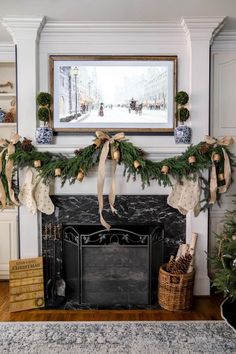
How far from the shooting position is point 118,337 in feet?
8.58

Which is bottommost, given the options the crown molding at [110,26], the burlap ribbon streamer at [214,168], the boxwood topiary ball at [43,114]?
the burlap ribbon streamer at [214,168]

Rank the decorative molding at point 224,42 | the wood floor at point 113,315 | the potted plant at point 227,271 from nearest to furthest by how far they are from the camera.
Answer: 1. the potted plant at point 227,271
2. the wood floor at point 113,315
3. the decorative molding at point 224,42

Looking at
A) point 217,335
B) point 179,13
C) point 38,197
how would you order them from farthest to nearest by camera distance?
point 38,197 < point 179,13 < point 217,335

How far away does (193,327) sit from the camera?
2768 millimetres

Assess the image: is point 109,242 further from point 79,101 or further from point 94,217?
point 79,101

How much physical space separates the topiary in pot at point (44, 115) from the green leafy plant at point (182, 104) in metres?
1.16

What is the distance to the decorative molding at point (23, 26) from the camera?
3049mm

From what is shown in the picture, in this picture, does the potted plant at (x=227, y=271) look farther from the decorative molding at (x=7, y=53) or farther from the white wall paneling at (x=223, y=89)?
the decorative molding at (x=7, y=53)

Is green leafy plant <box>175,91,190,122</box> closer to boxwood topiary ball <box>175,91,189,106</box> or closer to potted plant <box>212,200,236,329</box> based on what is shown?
boxwood topiary ball <box>175,91,189,106</box>

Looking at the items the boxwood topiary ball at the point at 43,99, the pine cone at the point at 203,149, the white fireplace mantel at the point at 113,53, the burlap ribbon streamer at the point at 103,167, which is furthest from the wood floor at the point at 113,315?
the boxwood topiary ball at the point at 43,99

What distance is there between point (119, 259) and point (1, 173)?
1.33 m

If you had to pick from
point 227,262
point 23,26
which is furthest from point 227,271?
point 23,26

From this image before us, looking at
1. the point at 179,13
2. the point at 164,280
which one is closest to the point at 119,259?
the point at 164,280

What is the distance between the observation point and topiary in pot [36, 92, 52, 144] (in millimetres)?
3096
